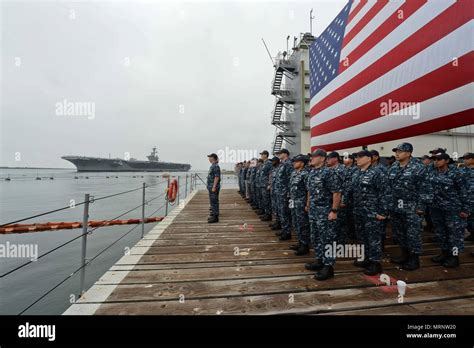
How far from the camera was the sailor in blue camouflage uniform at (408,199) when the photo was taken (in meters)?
3.10

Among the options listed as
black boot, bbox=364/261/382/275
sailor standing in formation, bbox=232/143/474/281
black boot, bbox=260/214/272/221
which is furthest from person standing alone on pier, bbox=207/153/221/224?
black boot, bbox=364/261/382/275

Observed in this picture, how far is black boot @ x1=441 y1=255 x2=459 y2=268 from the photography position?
3121mm

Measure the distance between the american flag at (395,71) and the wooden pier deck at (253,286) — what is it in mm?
2058

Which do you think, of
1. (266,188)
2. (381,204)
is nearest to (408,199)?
(381,204)

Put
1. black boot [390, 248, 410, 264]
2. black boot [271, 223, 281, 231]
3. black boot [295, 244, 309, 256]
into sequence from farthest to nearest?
black boot [271, 223, 281, 231] < black boot [295, 244, 309, 256] < black boot [390, 248, 410, 264]

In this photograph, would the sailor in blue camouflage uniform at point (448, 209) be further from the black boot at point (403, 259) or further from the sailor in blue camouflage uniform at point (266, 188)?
the sailor in blue camouflage uniform at point (266, 188)

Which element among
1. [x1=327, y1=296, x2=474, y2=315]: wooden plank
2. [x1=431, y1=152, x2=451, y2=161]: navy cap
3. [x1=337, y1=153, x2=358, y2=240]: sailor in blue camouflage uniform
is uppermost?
[x1=431, y1=152, x2=451, y2=161]: navy cap

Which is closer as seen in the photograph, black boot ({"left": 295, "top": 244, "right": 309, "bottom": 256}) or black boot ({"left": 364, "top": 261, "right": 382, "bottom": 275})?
black boot ({"left": 364, "top": 261, "right": 382, "bottom": 275})

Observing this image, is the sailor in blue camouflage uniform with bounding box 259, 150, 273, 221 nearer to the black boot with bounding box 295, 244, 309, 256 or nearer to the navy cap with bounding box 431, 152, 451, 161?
the black boot with bounding box 295, 244, 309, 256

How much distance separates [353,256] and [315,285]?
4.67 feet

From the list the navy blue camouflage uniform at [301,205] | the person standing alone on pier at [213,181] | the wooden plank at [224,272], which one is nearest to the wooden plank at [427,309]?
the wooden plank at [224,272]

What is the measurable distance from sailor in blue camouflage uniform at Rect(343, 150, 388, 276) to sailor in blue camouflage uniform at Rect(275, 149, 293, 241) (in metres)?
1.41

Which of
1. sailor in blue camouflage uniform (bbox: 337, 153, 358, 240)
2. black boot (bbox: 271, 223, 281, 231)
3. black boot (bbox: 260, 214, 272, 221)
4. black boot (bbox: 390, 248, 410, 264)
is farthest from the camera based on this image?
black boot (bbox: 260, 214, 272, 221)
